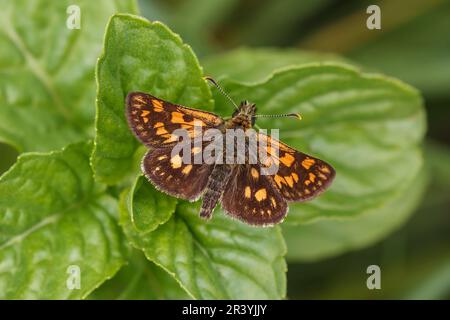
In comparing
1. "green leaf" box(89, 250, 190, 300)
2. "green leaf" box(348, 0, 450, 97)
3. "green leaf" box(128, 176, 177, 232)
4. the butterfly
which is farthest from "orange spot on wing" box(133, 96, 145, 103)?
"green leaf" box(348, 0, 450, 97)

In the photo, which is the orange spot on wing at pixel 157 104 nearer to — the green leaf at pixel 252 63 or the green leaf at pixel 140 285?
the green leaf at pixel 140 285

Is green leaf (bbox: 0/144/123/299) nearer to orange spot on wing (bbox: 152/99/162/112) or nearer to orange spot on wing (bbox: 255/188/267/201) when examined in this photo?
orange spot on wing (bbox: 152/99/162/112)

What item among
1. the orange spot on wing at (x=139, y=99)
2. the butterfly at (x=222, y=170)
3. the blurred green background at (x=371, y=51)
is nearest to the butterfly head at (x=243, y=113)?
the butterfly at (x=222, y=170)

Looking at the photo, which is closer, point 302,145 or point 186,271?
point 186,271

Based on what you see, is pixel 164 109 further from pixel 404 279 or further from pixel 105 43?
pixel 404 279

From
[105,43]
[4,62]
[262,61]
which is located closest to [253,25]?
[262,61]
